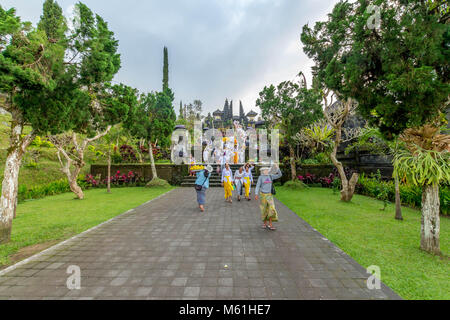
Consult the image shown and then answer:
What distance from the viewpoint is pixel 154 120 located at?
13656mm

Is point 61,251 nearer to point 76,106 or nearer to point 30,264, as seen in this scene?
point 30,264

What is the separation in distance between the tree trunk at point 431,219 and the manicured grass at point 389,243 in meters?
0.19

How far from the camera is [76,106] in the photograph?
5.06 metres

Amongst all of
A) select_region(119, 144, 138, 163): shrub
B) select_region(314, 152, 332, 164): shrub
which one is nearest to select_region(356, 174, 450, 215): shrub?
select_region(314, 152, 332, 164): shrub

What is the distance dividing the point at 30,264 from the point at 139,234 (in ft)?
6.45

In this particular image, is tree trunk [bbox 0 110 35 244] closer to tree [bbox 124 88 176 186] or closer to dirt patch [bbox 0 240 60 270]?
dirt patch [bbox 0 240 60 270]

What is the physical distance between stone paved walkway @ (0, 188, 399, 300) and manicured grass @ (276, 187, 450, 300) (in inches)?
14.0

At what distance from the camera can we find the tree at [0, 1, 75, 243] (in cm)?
390

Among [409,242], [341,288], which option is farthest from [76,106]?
[409,242]

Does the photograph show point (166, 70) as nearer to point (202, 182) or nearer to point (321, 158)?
point (321, 158)

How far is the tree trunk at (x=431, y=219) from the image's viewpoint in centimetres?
381

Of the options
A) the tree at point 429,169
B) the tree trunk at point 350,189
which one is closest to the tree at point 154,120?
the tree trunk at point 350,189

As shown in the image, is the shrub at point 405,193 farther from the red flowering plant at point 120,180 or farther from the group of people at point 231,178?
the red flowering plant at point 120,180

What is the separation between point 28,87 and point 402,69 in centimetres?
717
